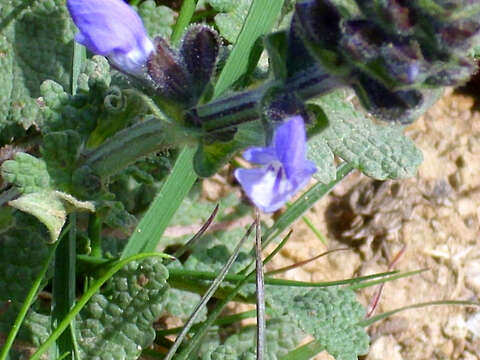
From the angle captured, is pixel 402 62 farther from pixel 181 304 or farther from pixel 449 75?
pixel 181 304

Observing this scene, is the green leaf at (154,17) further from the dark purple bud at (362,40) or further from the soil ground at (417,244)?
the dark purple bud at (362,40)

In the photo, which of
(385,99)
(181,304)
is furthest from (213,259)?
(385,99)

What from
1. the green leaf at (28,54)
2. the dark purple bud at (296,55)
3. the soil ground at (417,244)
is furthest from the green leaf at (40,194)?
the soil ground at (417,244)

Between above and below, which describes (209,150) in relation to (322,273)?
above

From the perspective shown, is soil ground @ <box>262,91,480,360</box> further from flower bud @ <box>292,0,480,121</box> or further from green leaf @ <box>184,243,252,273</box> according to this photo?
flower bud @ <box>292,0,480,121</box>

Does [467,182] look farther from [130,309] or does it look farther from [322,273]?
[130,309]

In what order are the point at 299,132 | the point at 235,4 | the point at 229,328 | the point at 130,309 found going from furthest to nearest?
the point at 229,328 < the point at 235,4 < the point at 130,309 < the point at 299,132

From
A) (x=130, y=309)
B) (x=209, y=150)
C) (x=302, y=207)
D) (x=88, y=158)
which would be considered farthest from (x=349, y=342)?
(x=88, y=158)
